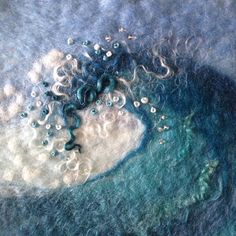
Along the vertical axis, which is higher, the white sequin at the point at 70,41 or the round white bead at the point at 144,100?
the white sequin at the point at 70,41

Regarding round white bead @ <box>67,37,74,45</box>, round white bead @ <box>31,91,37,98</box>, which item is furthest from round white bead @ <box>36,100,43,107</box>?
round white bead @ <box>67,37,74,45</box>

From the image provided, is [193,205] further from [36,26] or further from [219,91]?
[36,26]

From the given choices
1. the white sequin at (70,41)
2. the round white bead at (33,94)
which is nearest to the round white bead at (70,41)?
the white sequin at (70,41)

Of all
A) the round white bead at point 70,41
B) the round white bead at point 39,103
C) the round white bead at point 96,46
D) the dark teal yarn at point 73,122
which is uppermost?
the round white bead at point 70,41

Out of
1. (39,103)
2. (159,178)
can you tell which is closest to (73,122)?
(39,103)

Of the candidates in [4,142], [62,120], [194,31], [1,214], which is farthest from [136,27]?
[1,214]

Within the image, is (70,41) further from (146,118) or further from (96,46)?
(146,118)

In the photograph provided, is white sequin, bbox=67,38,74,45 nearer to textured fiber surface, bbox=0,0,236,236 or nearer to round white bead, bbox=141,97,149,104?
textured fiber surface, bbox=0,0,236,236

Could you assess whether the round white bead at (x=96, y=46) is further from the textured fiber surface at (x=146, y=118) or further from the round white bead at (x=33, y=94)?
the round white bead at (x=33, y=94)
